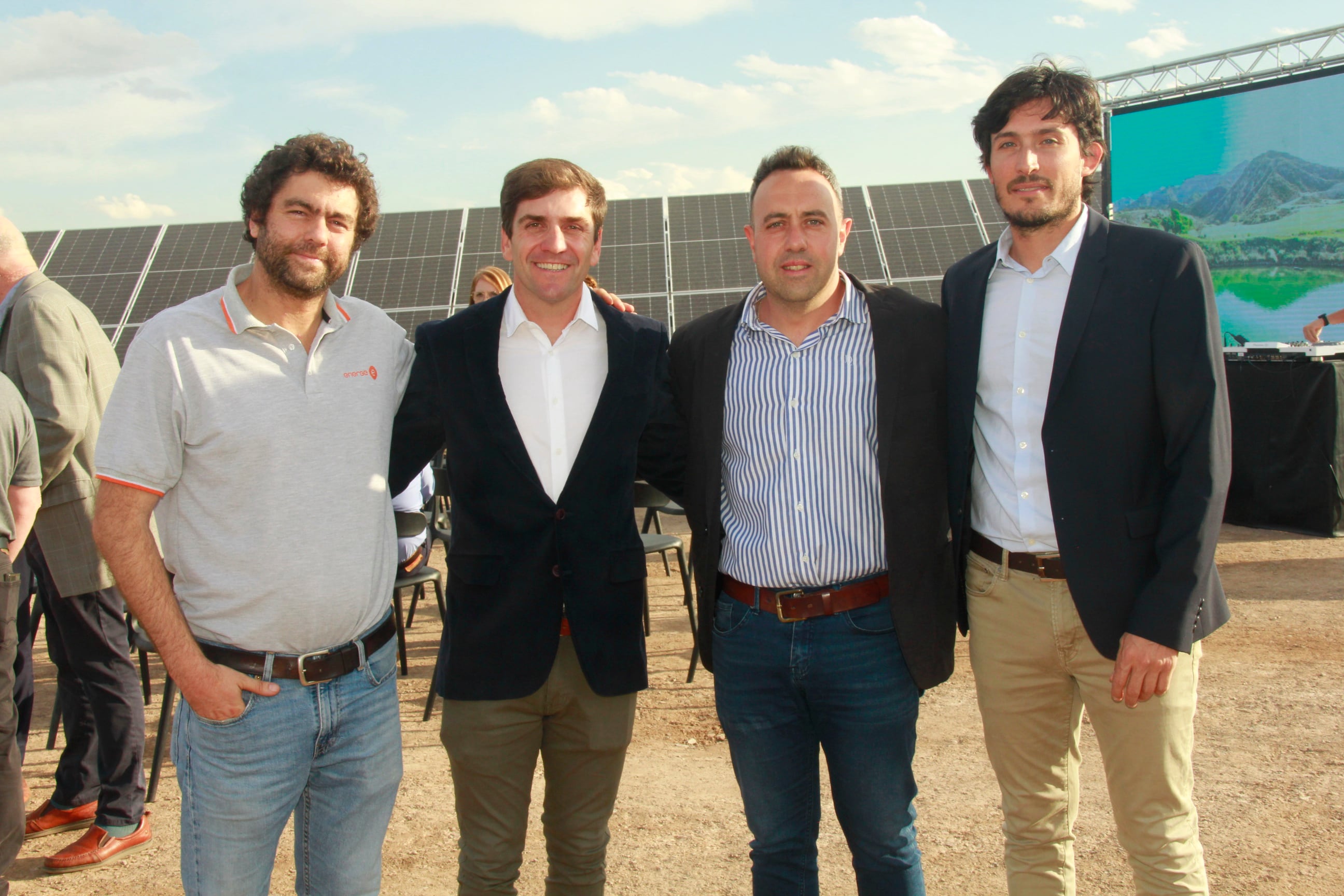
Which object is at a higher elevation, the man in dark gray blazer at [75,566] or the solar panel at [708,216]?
the solar panel at [708,216]

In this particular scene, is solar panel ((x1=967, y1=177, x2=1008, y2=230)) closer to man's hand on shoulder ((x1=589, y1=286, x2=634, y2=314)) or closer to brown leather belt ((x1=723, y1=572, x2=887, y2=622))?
man's hand on shoulder ((x1=589, y1=286, x2=634, y2=314))

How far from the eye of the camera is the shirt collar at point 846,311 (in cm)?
241

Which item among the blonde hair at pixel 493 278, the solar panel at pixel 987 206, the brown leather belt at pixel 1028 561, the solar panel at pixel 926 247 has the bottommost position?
the brown leather belt at pixel 1028 561

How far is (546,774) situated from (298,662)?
2.43ft

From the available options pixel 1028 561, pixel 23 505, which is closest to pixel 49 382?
pixel 23 505

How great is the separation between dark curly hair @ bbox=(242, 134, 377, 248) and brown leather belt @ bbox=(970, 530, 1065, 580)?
6.17ft

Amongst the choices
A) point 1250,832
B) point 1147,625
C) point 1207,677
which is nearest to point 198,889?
point 1147,625

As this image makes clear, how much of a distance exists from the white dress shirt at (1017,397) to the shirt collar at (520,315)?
Result: 1052 mm

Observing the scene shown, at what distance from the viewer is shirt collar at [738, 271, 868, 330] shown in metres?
2.41

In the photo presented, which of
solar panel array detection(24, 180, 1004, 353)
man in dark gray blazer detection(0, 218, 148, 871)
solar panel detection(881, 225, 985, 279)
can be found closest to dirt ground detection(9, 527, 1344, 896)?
man in dark gray blazer detection(0, 218, 148, 871)

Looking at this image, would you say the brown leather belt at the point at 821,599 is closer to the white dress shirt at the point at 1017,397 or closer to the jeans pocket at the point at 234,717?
the white dress shirt at the point at 1017,397

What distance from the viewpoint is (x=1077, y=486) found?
220 cm

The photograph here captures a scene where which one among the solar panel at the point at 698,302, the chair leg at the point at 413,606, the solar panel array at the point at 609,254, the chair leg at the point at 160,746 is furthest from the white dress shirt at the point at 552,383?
the solar panel at the point at 698,302

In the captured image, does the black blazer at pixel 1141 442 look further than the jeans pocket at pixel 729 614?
No
